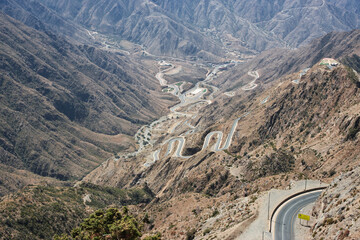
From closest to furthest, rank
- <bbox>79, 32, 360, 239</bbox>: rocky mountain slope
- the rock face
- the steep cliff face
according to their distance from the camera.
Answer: the rock face < <bbox>79, 32, 360, 239</bbox>: rocky mountain slope < the steep cliff face

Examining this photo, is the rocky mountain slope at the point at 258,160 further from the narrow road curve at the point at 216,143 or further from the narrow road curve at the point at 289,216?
the narrow road curve at the point at 289,216

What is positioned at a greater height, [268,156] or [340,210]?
[268,156]

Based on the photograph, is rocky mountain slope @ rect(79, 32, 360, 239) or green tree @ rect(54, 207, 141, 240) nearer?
green tree @ rect(54, 207, 141, 240)

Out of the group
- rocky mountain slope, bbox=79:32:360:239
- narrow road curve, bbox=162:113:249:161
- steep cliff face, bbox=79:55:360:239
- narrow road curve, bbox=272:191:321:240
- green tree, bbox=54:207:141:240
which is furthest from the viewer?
narrow road curve, bbox=162:113:249:161

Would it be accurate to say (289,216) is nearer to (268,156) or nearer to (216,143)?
(268,156)

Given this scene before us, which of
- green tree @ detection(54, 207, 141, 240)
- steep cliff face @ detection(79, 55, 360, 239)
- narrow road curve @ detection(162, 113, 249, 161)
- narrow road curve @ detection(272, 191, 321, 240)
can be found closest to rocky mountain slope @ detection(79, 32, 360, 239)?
steep cliff face @ detection(79, 55, 360, 239)

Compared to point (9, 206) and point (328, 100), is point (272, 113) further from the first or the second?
point (9, 206)

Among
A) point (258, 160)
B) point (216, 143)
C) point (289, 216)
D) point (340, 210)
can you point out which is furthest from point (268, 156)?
point (216, 143)

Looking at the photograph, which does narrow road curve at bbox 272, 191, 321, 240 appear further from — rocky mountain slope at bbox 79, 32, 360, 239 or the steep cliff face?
the steep cliff face

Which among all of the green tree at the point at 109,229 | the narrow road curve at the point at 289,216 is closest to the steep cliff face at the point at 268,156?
the narrow road curve at the point at 289,216

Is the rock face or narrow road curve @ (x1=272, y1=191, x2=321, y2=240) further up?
the rock face
